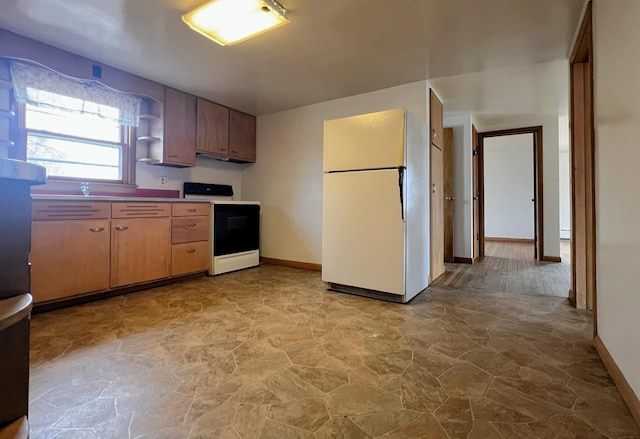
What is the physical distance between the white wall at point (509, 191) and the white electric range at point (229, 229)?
611 cm

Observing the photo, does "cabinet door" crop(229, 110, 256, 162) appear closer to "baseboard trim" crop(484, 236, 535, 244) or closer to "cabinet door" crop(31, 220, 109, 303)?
"cabinet door" crop(31, 220, 109, 303)

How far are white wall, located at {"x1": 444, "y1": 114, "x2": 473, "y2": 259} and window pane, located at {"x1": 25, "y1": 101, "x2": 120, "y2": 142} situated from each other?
175 inches

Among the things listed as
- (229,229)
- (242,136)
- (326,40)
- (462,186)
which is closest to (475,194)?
(462,186)

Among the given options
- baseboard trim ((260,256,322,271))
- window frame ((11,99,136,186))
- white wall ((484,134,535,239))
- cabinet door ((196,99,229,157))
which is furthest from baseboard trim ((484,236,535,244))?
window frame ((11,99,136,186))

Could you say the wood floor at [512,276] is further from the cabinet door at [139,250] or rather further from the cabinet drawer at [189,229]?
the cabinet door at [139,250]

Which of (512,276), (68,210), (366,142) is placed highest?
(366,142)

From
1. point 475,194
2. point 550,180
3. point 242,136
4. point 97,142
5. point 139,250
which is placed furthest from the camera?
point 475,194

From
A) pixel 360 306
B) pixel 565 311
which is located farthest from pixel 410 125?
pixel 565 311

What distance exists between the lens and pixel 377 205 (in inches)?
103

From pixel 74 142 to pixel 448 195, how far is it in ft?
15.5

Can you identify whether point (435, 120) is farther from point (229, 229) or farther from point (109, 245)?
point (109, 245)

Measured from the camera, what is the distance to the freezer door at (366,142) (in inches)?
98.1

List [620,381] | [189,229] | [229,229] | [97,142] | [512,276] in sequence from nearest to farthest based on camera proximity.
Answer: [620,381] < [97,142] < [189,229] < [512,276] < [229,229]

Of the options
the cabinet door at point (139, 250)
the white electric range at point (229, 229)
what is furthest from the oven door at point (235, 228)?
the cabinet door at point (139, 250)
